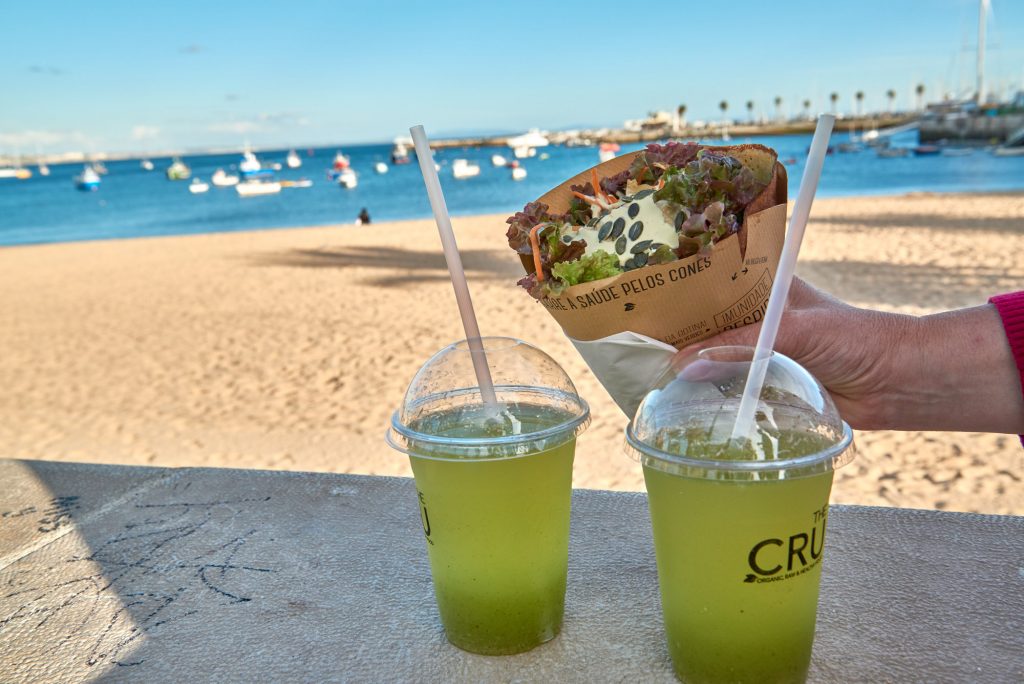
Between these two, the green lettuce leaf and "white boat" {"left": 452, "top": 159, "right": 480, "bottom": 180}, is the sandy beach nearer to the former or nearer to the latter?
the green lettuce leaf

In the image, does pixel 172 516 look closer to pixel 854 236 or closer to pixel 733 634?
pixel 733 634

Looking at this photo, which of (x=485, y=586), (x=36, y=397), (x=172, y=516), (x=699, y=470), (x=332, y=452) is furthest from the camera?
(x=36, y=397)

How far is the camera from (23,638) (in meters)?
1.66

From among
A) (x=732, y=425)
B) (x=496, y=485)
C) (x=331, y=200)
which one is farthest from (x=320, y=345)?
(x=331, y=200)

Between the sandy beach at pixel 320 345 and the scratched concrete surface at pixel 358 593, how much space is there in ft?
10.1

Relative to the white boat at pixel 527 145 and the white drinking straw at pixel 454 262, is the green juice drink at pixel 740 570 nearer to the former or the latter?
the white drinking straw at pixel 454 262

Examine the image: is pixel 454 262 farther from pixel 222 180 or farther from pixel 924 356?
pixel 222 180

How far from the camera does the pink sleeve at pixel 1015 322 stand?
181 cm

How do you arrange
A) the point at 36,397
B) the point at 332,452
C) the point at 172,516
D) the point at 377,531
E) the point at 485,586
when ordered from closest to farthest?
the point at 485,586, the point at 377,531, the point at 172,516, the point at 332,452, the point at 36,397

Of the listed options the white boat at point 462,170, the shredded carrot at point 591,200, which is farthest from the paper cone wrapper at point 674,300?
Result: the white boat at point 462,170

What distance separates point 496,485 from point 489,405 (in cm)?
17

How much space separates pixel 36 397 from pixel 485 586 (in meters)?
7.93

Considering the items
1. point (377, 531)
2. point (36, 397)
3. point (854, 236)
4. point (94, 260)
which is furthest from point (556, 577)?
point (94, 260)

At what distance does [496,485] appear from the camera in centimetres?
140
